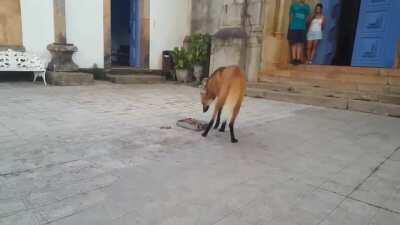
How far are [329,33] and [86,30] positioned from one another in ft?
21.8

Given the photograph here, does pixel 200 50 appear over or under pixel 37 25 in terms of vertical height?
under

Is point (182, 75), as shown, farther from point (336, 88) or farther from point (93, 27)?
point (336, 88)

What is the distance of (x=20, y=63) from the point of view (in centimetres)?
661

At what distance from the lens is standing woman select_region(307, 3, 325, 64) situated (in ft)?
25.2

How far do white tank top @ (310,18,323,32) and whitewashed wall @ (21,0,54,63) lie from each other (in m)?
6.51

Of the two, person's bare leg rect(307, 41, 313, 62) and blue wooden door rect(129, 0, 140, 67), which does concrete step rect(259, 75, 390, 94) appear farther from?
blue wooden door rect(129, 0, 140, 67)

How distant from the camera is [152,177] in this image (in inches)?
85.8

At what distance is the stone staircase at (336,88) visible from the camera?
17.5 feet

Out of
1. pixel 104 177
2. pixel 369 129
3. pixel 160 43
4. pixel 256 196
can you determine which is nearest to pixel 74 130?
pixel 104 177

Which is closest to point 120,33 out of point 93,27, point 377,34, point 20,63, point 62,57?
point 93,27

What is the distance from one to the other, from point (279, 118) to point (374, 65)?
410 centimetres

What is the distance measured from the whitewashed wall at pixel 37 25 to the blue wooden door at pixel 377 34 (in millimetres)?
7534

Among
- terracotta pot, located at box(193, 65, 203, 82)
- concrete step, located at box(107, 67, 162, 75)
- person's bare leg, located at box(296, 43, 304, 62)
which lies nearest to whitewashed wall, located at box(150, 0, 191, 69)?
concrete step, located at box(107, 67, 162, 75)

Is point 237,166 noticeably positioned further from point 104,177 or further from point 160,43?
point 160,43
